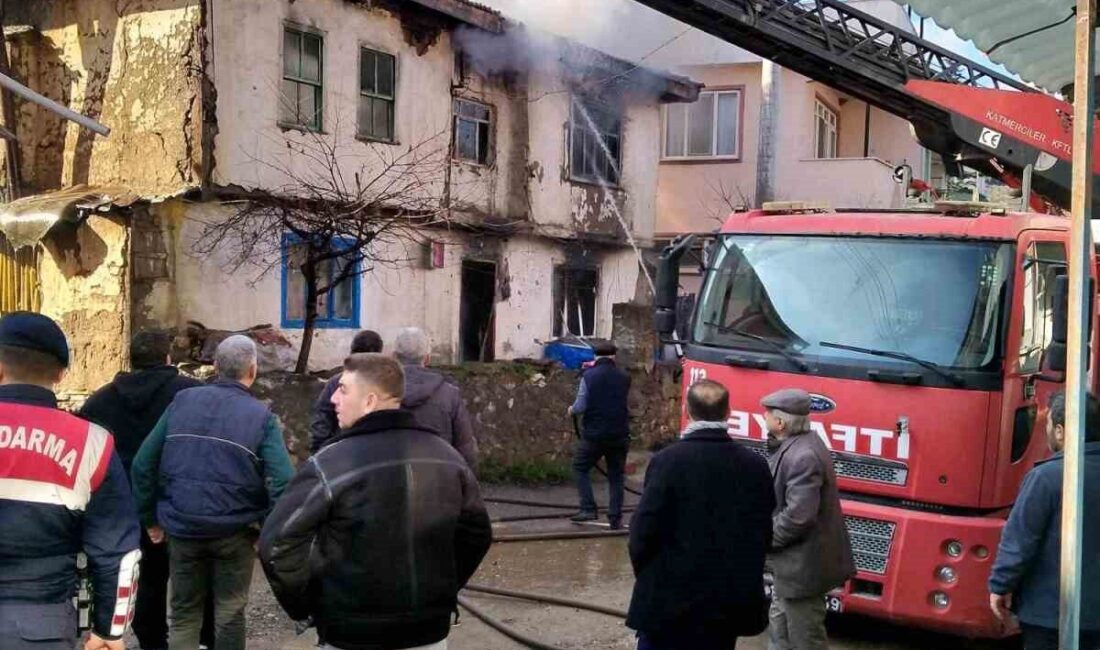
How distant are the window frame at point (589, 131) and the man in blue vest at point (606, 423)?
788 cm

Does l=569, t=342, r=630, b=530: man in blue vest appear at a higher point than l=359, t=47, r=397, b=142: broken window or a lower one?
lower

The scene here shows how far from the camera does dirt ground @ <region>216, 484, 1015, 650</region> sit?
267 inches

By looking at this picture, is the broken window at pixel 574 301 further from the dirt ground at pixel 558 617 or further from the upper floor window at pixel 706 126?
the dirt ground at pixel 558 617

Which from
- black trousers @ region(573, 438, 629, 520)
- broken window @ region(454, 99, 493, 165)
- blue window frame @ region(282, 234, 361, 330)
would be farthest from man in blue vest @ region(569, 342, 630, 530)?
broken window @ region(454, 99, 493, 165)

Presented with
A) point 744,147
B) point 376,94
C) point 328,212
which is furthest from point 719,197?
point 328,212

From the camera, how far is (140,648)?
20.0 feet

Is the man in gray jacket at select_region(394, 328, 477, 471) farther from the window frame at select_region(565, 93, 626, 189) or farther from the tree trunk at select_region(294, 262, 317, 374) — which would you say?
the window frame at select_region(565, 93, 626, 189)

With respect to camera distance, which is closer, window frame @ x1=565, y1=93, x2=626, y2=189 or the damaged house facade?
the damaged house facade

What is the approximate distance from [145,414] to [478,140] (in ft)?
37.1

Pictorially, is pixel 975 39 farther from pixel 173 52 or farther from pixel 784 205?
pixel 173 52

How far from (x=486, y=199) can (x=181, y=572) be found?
11.7m

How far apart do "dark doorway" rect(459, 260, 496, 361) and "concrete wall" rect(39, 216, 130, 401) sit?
5.62m

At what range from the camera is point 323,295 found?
46.1 ft

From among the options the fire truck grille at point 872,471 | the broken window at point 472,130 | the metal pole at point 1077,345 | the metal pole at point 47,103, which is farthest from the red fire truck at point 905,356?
the broken window at point 472,130
